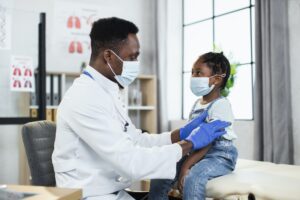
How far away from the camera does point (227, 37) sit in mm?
4012

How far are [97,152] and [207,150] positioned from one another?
0.67m

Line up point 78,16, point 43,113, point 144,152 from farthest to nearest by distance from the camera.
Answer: point 78,16 → point 43,113 → point 144,152

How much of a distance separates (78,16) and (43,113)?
4.92 feet

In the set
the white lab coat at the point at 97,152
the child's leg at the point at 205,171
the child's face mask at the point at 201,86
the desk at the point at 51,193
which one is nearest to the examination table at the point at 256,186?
the child's leg at the point at 205,171

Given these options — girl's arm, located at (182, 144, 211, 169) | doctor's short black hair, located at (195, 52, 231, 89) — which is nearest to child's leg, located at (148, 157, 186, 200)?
girl's arm, located at (182, 144, 211, 169)

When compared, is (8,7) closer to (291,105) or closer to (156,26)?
(156,26)

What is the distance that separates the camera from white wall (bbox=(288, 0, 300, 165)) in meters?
2.97

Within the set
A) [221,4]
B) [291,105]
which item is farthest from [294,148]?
[221,4]

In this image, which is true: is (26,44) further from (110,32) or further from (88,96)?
(88,96)

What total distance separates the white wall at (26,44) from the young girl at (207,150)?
2.03 m

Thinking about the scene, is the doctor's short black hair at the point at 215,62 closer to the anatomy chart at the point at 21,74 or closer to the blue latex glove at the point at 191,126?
the blue latex glove at the point at 191,126

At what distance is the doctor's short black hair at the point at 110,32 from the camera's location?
148 cm

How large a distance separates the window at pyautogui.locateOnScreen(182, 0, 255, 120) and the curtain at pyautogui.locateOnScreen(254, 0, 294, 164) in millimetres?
603

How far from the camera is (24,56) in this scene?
3.53 meters
